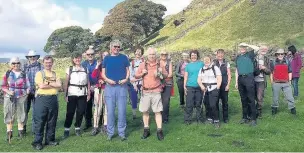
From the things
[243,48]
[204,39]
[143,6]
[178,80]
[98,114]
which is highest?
[143,6]

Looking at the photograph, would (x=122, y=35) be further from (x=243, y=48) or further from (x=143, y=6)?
(x=243, y=48)

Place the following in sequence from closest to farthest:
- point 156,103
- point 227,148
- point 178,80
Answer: point 227,148 < point 156,103 < point 178,80

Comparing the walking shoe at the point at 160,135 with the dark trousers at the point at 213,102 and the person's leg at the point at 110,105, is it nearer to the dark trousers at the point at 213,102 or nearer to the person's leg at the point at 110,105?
the person's leg at the point at 110,105

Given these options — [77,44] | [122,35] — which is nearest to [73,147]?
[122,35]

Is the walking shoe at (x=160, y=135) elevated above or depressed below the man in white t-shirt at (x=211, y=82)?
below

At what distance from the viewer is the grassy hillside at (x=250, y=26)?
48053 millimetres

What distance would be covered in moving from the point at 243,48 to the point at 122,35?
178 feet

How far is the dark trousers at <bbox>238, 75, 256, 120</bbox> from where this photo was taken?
11406 mm

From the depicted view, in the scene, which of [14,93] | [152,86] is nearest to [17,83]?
[14,93]

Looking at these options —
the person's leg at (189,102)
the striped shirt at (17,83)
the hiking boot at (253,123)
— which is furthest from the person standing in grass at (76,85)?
the hiking boot at (253,123)

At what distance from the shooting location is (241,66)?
1148 centimetres

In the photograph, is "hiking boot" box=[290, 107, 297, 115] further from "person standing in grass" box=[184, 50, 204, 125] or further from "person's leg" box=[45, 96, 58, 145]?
"person's leg" box=[45, 96, 58, 145]

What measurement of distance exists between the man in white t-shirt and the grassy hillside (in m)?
34.2

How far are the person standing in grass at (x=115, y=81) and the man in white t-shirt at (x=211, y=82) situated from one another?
2563mm
